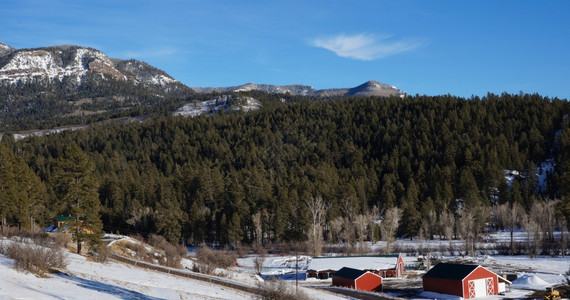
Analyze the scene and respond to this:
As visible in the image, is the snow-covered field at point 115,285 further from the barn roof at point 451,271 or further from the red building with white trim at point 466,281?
the barn roof at point 451,271

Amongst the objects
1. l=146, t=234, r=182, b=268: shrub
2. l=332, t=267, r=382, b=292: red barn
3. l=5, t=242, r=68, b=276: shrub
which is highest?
l=5, t=242, r=68, b=276: shrub

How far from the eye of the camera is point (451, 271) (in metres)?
46.9

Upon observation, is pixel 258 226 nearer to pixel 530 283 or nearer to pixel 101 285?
pixel 530 283

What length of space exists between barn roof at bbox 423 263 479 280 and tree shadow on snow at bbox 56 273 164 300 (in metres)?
31.0

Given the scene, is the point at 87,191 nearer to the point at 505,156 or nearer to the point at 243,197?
the point at 243,197

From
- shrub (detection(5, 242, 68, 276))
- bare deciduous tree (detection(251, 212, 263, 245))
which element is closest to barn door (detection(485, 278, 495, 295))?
shrub (detection(5, 242, 68, 276))

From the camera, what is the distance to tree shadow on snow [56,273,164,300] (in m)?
24.7

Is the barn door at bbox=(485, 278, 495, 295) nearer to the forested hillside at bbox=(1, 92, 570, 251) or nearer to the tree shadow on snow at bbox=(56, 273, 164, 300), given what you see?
the forested hillside at bbox=(1, 92, 570, 251)

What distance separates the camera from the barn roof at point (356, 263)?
58.5 meters

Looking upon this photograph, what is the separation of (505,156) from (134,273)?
11496cm

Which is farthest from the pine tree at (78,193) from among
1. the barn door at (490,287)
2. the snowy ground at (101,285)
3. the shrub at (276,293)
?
the barn door at (490,287)

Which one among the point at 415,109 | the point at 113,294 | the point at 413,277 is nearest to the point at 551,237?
the point at 413,277

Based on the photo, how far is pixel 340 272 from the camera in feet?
178

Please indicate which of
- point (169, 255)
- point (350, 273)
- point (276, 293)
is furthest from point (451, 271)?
point (169, 255)
